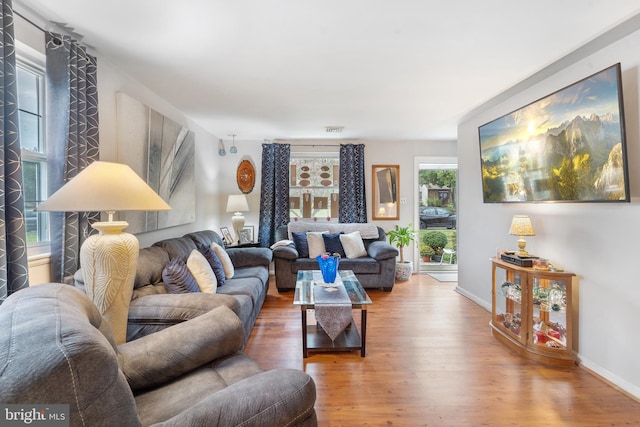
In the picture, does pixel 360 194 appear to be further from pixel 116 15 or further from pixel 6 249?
pixel 6 249

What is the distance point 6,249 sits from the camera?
4.66 feet

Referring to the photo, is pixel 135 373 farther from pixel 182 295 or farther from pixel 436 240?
pixel 436 240

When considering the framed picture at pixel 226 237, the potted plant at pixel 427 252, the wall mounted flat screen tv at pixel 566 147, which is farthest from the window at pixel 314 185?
the wall mounted flat screen tv at pixel 566 147

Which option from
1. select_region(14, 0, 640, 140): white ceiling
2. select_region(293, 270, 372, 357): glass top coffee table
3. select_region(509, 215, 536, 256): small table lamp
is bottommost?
select_region(293, 270, 372, 357): glass top coffee table

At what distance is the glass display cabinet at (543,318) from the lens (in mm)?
2236

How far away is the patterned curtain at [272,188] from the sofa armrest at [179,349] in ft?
11.2

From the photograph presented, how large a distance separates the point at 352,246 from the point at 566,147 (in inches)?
107

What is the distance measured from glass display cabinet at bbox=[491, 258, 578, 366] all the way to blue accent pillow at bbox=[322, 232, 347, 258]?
7.43 ft

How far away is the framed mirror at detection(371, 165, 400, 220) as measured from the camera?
16.9ft

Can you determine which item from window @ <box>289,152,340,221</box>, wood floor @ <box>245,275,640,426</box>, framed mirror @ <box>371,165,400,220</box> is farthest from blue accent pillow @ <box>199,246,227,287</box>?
framed mirror @ <box>371,165,400,220</box>

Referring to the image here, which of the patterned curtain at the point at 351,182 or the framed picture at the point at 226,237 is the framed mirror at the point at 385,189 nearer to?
the patterned curtain at the point at 351,182

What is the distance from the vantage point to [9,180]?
142 centimetres

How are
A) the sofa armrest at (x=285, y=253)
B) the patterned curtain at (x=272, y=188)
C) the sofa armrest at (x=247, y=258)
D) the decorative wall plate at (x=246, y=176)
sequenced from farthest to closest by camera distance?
the decorative wall plate at (x=246, y=176) < the patterned curtain at (x=272, y=188) < the sofa armrest at (x=285, y=253) < the sofa armrest at (x=247, y=258)

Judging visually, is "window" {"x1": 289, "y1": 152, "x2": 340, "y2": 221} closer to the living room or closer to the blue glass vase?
the living room
